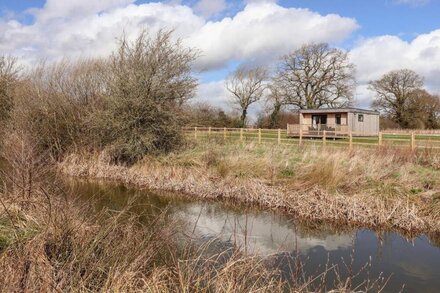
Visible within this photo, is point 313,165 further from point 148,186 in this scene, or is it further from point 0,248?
point 0,248

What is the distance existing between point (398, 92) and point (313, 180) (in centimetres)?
4310


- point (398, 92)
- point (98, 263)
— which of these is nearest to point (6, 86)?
point (98, 263)

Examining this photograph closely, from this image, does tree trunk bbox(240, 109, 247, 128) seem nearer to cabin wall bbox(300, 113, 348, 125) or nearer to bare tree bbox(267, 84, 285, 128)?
bare tree bbox(267, 84, 285, 128)

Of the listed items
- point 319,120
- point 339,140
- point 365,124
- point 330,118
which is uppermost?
point 330,118

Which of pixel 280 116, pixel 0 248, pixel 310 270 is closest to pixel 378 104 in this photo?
pixel 280 116

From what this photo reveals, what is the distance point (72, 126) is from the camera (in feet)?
60.1

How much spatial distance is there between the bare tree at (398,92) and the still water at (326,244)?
1678 inches

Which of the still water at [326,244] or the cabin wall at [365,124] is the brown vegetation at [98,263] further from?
the cabin wall at [365,124]

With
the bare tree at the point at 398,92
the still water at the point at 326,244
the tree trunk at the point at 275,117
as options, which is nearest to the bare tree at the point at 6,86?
the still water at the point at 326,244

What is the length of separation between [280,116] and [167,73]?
94.8 ft

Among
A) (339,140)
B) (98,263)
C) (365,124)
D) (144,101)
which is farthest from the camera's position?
(365,124)

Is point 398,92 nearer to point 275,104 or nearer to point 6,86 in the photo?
point 275,104

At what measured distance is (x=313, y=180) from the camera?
11180 millimetres

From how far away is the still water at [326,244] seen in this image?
6.58 meters
